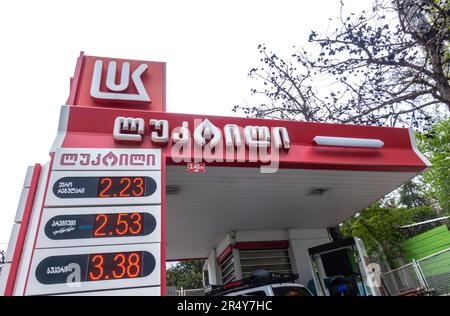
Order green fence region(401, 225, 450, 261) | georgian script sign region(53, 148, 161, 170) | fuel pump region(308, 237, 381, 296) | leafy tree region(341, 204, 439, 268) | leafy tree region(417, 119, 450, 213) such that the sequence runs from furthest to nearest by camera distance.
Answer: leafy tree region(341, 204, 439, 268)
leafy tree region(417, 119, 450, 213)
green fence region(401, 225, 450, 261)
fuel pump region(308, 237, 381, 296)
georgian script sign region(53, 148, 161, 170)

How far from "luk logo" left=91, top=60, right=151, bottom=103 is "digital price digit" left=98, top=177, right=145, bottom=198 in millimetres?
2092

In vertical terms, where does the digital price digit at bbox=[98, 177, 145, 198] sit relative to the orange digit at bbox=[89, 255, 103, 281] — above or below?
above

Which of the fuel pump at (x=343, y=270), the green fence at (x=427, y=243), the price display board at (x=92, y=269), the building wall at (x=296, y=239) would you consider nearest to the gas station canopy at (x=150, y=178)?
the price display board at (x=92, y=269)

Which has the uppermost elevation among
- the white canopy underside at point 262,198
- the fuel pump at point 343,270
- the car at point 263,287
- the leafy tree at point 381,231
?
the leafy tree at point 381,231

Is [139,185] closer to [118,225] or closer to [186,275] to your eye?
[118,225]

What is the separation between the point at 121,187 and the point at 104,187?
215 millimetres

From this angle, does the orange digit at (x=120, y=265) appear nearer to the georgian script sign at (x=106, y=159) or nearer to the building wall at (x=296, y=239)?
the georgian script sign at (x=106, y=159)

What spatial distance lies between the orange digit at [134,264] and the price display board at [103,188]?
2.32 feet

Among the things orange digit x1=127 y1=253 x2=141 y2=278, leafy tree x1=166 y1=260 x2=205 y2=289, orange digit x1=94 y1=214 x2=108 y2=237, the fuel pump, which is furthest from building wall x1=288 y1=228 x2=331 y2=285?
leafy tree x1=166 y1=260 x2=205 y2=289

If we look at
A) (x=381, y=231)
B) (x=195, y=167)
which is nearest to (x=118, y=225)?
(x=195, y=167)

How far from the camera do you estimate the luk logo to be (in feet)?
19.2

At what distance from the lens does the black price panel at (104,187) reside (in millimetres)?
4137

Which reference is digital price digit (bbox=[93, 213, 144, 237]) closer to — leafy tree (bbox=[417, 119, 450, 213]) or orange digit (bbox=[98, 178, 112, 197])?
orange digit (bbox=[98, 178, 112, 197])

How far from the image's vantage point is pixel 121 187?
429cm
